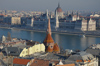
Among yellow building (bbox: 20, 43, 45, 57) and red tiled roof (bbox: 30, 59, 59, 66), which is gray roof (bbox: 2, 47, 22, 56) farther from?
red tiled roof (bbox: 30, 59, 59, 66)

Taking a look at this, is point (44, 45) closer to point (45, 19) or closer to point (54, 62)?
point (54, 62)

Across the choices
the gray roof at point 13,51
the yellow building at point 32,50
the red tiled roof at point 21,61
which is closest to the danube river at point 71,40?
the yellow building at point 32,50

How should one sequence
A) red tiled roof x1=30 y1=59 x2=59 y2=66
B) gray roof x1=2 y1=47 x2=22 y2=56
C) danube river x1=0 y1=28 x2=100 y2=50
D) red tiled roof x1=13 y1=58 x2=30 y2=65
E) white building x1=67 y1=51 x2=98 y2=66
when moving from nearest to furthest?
red tiled roof x1=30 y1=59 x2=59 y2=66, red tiled roof x1=13 y1=58 x2=30 y2=65, white building x1=67 y1=51 x2=98 y2=66, gray roof x1=2 y1=47 x2=22 y2=56, danube river x1=0 y1=28 x2=100 y2=50

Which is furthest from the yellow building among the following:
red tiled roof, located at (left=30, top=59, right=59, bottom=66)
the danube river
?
the danube river

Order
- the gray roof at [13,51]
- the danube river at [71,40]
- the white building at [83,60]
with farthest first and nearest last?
the danube river at [71,40] → the gray roof at [13,51] → the white building at [83,60]

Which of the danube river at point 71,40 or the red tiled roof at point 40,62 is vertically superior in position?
the red tiled roof at point 40,62

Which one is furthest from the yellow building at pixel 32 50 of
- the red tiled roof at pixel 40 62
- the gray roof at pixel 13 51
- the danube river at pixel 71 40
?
the danube river at pixel 71 40

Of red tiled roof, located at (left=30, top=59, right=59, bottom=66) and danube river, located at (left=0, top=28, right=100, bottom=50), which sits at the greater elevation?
red tiled roof, located at (left=30, top=59, right=59, bottom=66)

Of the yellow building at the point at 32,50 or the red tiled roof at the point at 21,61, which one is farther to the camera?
the yellow building at the point at 32,50

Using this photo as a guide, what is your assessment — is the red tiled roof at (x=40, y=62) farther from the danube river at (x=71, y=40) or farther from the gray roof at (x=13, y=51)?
the danube river at (x=71, y=40)

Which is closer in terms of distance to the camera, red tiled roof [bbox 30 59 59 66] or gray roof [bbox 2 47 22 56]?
red tiled roof [bbox 30 59 59 66]

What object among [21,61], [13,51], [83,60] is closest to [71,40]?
[13,51]

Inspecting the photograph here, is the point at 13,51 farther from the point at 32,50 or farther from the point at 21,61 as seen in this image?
the point at 21,61

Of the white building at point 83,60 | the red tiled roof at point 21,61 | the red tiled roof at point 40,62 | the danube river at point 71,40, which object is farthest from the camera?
the danube river at point 71,40
